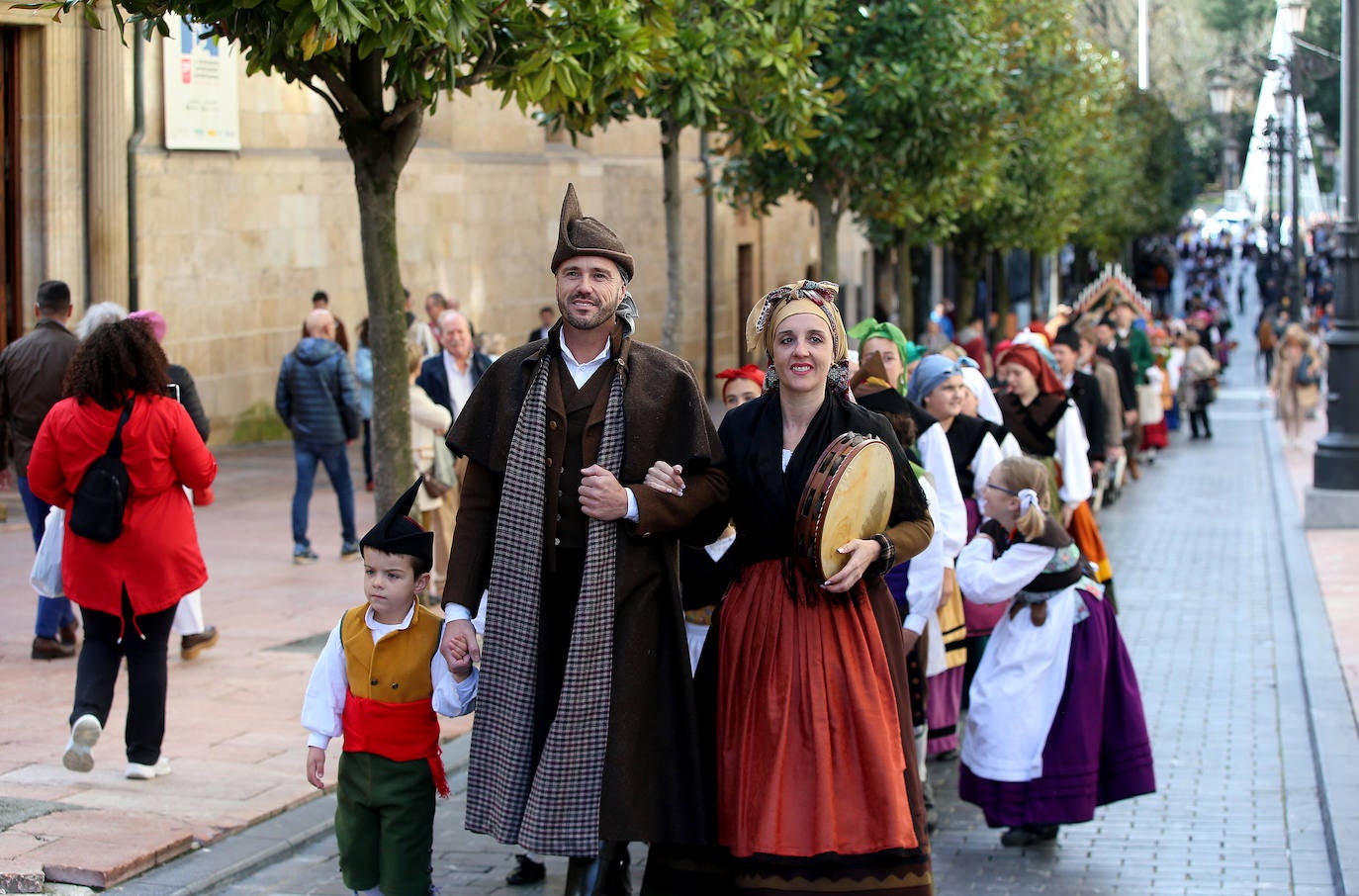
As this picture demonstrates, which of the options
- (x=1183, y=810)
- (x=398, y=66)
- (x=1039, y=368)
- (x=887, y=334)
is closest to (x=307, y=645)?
(x=398, y=66)

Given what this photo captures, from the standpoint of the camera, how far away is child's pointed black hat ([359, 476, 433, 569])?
5289mm

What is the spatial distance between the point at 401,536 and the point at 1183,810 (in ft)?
12.3

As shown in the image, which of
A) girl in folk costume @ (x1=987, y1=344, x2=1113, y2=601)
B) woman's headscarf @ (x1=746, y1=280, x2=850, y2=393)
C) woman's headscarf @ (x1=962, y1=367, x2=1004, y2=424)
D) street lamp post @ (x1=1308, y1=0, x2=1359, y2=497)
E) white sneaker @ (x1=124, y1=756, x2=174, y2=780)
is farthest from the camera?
street lamp post @ (x1=1308, y1=0, x2=1359, y2=497)

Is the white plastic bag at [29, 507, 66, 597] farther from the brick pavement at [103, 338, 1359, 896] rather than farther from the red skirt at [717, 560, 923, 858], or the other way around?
the red skirt at [717, 560, 923, 858]

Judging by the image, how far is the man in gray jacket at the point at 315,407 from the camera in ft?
42.6

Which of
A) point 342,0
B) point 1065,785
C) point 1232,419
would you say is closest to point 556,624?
point 1065,785

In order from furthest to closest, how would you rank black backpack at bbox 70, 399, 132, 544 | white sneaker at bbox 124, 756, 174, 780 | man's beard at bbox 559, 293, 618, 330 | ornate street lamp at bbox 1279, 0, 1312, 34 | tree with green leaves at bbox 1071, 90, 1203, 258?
tree with green leaves at bbox 1071, 90, 1203, 258 < ornate street lamp at bbox 1279, 0, 1312, 34 < white sneaker at bbox 124, 756, 174, 780 < black backpack at bbox 70, 399, 132, 544 < man's beard at bbox 559, 293, 618, 330

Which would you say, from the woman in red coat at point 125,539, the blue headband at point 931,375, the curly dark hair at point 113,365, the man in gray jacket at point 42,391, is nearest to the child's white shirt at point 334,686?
the woman in red coat at point 125,539

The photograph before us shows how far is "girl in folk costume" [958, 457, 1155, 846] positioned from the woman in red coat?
307 cm

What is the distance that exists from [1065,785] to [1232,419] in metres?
26.3

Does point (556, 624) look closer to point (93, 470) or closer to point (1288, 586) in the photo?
point (93, 470)

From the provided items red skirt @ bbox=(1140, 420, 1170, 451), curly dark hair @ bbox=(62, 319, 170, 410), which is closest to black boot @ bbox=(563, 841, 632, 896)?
curly dark hair @ bbox=(62, 319, 170, 410)

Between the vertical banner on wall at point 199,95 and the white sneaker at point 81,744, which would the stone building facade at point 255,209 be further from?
the white sneaker at point 81,744

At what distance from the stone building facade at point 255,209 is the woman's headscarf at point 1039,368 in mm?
4092
